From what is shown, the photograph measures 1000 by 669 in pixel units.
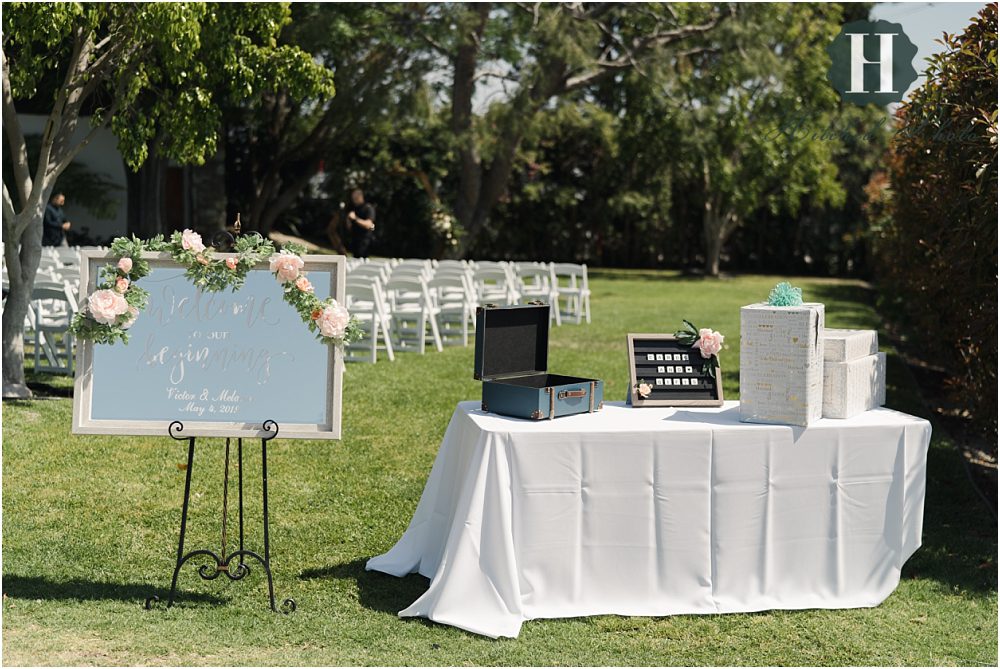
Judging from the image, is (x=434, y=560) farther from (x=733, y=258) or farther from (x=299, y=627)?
(x=733, y=258)

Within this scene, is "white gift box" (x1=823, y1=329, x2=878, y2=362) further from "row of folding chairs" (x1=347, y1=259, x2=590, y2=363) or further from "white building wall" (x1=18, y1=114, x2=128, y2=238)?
"white building wall" (x1=18, y1=114, x2=128, y2=238)

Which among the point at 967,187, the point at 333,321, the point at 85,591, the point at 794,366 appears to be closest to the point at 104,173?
the point at 85,591

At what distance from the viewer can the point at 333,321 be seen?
4234 mm

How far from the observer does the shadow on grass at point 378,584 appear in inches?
178

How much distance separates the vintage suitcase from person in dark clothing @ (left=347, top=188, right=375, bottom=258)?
1274cm

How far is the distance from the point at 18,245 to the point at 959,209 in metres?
6.43

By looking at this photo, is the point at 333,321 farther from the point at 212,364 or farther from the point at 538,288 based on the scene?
the point at 538,288

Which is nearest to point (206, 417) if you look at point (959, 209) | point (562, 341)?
point (959, 209)

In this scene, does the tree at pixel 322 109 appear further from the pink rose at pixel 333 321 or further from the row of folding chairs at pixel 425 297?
the pink rose at pixel 333 321

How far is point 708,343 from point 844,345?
22.1 inches

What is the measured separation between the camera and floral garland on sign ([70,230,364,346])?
4258 millimetres

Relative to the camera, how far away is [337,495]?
621 cm

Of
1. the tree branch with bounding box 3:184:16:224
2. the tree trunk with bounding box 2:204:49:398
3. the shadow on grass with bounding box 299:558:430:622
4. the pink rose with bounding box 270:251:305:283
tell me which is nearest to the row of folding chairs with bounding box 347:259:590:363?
the tree trunk with bounding box 2:204:49:398

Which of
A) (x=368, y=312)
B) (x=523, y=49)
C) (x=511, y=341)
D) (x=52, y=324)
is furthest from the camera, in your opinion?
(x=523, y=49)
